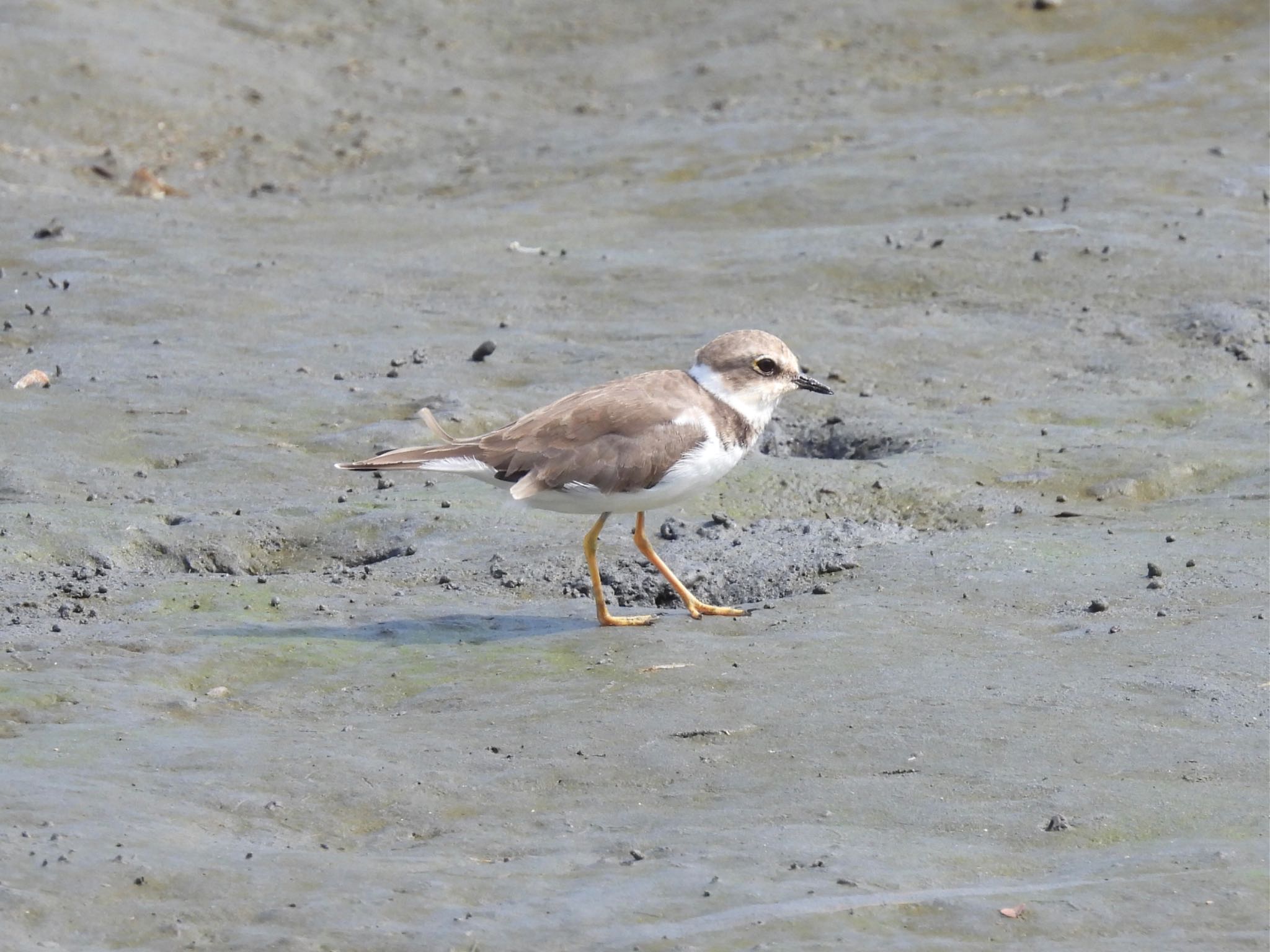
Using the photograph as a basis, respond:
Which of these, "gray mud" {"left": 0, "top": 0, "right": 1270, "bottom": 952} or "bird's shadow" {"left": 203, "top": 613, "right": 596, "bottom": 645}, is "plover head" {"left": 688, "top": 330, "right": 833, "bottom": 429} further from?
"bird's shadow" {"left": 203, "top": 613, "right": 596, "bottom": 645}

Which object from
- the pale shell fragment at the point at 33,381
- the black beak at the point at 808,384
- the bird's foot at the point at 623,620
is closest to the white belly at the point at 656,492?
the bird's foot at the point at 623,620

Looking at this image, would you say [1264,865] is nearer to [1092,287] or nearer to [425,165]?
[1092,287]

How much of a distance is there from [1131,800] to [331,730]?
269cm

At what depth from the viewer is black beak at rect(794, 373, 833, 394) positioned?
825 cm

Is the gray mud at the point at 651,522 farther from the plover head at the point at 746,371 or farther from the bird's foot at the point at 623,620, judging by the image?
the plover head at the point at 746,371

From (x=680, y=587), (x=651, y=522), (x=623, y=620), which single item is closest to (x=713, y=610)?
(x=680, y=587)

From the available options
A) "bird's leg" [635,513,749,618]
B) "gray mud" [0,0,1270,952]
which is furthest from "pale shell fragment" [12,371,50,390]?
"bird's leg" [635,513,749,618]

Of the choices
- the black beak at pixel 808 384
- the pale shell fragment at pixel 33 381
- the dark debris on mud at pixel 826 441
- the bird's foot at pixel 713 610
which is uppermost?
the black beak at pixel 808 384

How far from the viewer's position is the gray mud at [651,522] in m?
5.13

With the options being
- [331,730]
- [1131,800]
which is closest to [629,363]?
[331,730]

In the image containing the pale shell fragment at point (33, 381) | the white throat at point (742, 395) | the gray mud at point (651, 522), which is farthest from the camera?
the pale shell fragment at point (33, 381)

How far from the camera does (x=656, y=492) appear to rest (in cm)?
759

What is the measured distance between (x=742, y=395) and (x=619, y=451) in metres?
0.78

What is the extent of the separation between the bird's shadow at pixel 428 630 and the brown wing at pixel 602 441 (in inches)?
22.5
